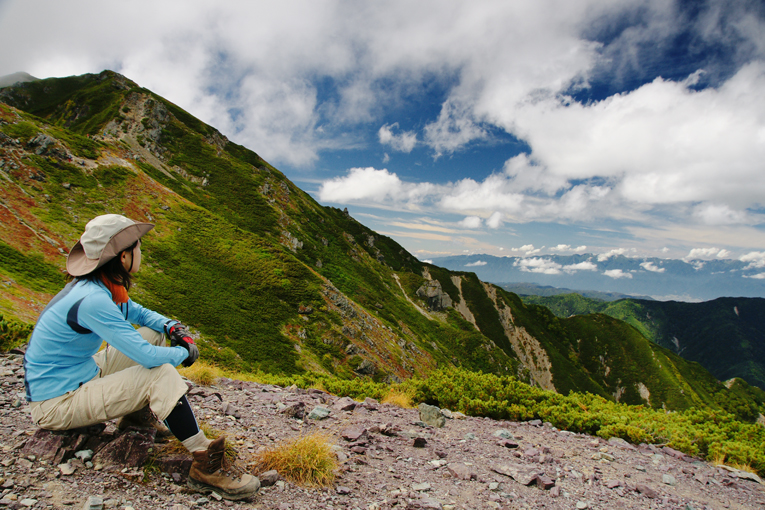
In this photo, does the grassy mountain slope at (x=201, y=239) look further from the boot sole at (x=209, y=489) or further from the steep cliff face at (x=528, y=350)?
the steep cliff face at (x=528, y=350)

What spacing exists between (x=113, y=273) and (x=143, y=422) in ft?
6.94

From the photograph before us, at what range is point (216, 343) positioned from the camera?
86.4 feet

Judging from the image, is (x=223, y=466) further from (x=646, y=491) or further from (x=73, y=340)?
(x=646, y=491)

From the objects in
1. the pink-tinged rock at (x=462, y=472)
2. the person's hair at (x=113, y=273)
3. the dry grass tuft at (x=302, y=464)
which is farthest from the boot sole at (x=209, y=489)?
the pink-tinged rock at (x=462, y=472)

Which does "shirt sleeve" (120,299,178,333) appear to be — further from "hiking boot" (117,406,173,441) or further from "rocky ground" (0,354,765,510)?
"rocky ground" (0,354,765,510)

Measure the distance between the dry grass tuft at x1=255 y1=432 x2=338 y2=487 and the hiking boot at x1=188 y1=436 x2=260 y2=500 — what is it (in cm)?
68

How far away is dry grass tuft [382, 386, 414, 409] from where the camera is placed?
1018 cm

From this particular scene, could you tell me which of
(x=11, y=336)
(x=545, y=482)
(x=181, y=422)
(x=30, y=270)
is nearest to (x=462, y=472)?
(x=545, y=482)

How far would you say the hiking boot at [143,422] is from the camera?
13.9 ft

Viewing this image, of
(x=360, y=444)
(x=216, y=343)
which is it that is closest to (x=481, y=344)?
(x=216, y=343)

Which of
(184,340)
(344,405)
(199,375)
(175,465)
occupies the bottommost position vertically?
(344,405)

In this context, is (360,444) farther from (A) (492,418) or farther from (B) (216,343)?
(B) (216,343)

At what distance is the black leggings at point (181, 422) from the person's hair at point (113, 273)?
157 cm

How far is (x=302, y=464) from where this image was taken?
4633 mm
